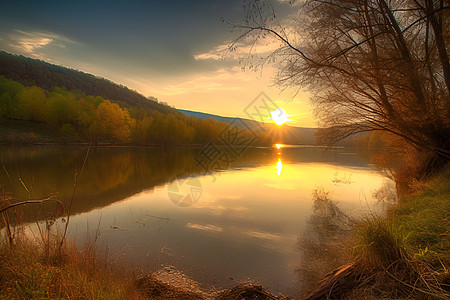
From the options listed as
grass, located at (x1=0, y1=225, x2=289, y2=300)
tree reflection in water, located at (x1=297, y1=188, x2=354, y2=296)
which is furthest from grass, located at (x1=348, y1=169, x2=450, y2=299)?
grass, located at (x1=0, y1=225, x2=289, y2=300)

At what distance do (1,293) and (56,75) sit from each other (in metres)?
164

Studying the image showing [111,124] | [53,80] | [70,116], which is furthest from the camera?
[53,80]

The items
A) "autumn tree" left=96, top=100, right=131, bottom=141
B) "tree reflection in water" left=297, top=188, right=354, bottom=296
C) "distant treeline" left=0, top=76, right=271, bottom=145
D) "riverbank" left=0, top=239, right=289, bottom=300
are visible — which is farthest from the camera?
"autumn tree" left=96, top=100, right=131, bottom=141

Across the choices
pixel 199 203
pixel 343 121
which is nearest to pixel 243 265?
pixel 199 203

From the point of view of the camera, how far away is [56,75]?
13075 cm

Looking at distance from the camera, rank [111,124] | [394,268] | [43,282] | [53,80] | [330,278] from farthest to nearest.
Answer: [53,80], [111,124], [330,278], [394,268], [43,282]

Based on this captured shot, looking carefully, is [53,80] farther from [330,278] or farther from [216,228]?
[330,278]

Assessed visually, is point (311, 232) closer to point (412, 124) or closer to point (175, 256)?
point (175, 256)

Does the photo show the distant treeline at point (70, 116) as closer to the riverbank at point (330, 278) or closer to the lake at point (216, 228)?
the lake at point (216, 228)

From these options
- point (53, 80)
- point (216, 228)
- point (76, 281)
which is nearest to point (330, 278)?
point (76, 281)

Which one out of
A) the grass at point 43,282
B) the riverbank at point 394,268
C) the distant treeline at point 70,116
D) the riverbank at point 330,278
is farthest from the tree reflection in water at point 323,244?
the distant treeline at point 70,116

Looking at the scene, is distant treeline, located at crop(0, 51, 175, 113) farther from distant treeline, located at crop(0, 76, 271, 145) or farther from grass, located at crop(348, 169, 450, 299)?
grass, located at crop(348, 169, 450, 299)

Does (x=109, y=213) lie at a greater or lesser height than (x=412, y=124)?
lesser

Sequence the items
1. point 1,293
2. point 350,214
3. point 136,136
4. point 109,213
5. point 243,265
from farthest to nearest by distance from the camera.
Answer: point 136,136, point 350,214, point 109,213, point 243,265, point 1,293
